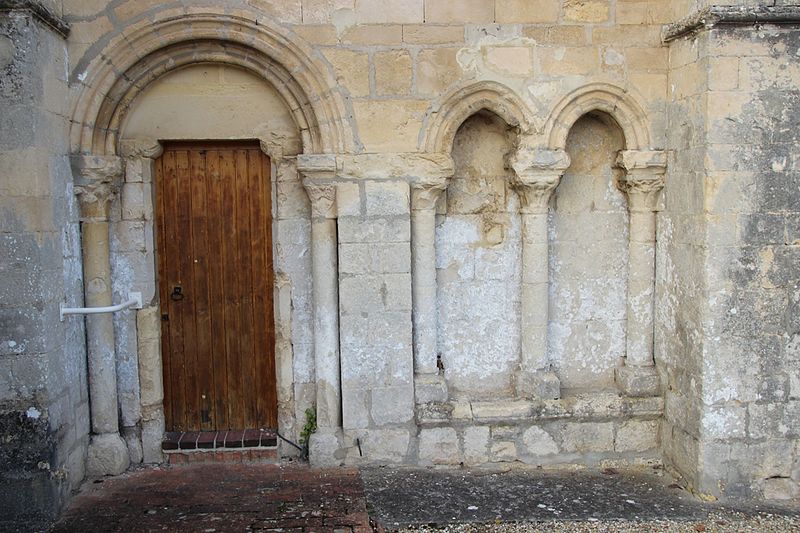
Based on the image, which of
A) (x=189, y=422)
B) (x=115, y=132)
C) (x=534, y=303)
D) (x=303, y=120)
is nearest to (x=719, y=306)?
(x=534, y=303)

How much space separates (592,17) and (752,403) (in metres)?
2.72

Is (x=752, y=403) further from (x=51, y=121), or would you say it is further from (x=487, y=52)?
(x=51, y=121)

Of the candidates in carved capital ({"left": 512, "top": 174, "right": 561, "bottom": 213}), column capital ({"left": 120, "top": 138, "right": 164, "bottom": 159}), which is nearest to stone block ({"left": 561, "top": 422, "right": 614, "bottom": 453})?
carved capital ({"left": 512, "top": 174, "right": 561, "bottom": 213})

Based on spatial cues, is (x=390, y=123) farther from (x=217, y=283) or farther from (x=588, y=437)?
(x=588, y=437)

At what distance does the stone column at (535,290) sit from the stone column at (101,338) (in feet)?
9.14

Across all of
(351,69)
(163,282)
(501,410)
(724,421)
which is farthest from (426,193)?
(724,421)

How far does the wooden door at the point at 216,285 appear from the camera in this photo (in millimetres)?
5004

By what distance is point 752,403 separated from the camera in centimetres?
444

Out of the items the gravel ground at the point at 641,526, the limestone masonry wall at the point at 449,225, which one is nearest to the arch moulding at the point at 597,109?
the limestone masonry wall at the point at 449,225

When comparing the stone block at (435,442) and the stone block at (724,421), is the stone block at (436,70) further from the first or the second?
the stone block at (724,421)

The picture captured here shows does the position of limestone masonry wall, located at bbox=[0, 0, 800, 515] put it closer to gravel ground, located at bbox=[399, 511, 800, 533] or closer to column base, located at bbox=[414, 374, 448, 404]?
column base, located at bbox=[414, 374, 448, 404]

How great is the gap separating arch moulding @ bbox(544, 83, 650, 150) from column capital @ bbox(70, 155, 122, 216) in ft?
9.55

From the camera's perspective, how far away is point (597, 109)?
4879mm

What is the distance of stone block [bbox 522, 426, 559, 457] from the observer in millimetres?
4941
